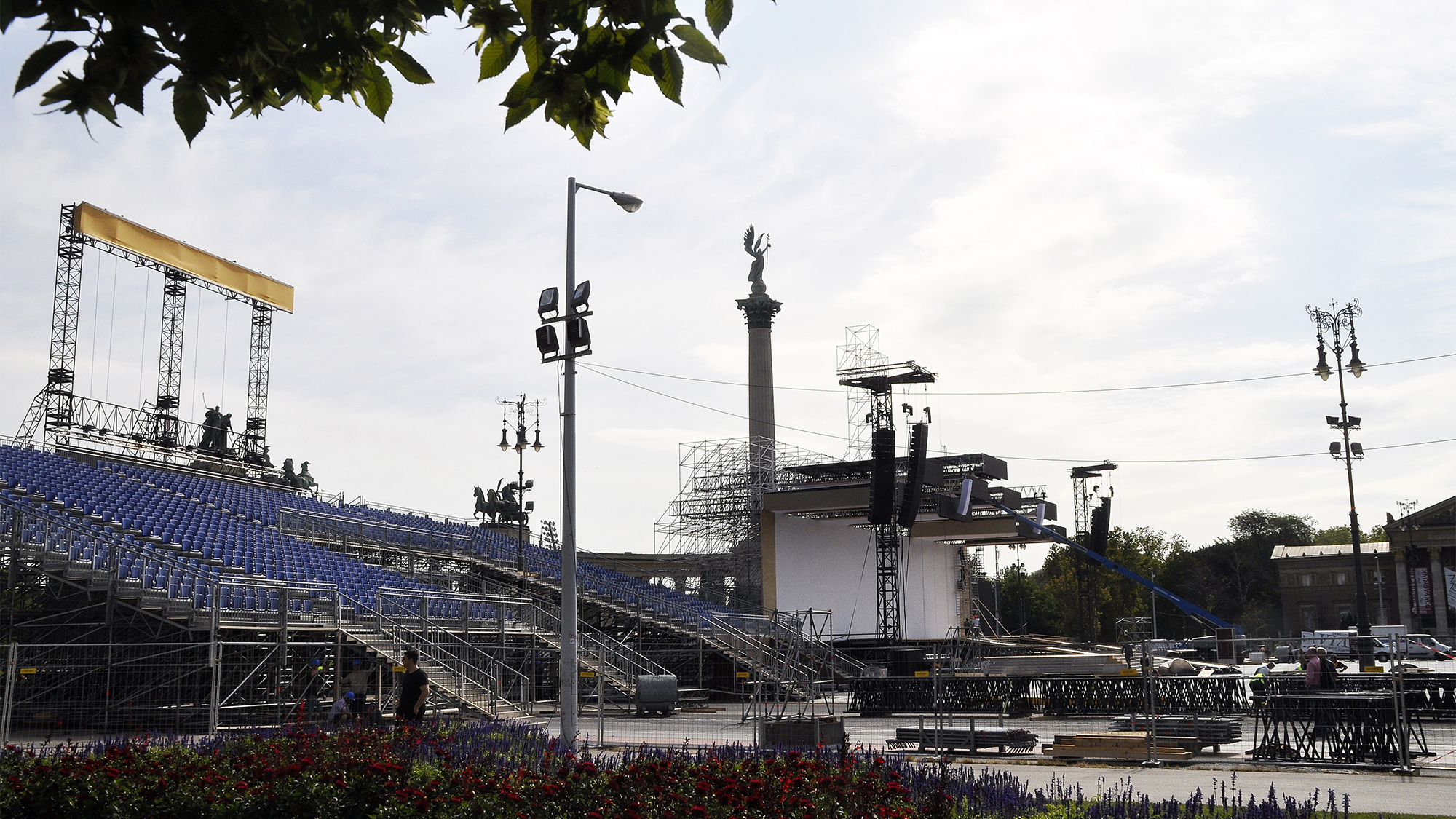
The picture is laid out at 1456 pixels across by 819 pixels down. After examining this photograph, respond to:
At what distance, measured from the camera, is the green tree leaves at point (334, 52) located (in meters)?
3.63

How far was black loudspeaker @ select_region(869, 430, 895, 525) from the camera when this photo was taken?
128 ft

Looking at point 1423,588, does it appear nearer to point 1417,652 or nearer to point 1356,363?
point 1417,652

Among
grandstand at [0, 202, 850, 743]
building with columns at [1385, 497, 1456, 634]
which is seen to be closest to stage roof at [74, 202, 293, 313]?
grandstand at [0, 202, 850, 743]

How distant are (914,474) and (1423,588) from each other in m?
64.8

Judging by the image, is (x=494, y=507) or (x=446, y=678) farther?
(x=494, y=507)

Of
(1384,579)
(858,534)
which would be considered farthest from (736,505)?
(1384,579)

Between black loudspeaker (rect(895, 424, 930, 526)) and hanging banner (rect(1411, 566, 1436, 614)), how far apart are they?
57.5 m

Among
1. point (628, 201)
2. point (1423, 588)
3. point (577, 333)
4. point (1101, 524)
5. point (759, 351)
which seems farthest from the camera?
point (1423, 588)

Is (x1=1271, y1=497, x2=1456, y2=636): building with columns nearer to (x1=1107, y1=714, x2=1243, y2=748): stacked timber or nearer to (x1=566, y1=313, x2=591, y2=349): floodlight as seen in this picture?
(x1=1107, y1=714, x2=1243, y2=748): stacked timber

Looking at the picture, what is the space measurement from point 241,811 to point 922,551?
56910mm

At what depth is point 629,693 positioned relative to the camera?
32875mm

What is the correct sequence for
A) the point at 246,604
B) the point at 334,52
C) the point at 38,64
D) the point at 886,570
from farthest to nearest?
the point at 886,570 < the point at 246,604 < the point at 334,52 < the point at 38,64

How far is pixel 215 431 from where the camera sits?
53.4 metres

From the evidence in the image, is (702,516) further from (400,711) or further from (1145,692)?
(400,711)
